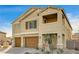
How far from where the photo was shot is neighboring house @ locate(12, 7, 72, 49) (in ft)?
10.6

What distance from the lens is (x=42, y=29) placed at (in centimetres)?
329

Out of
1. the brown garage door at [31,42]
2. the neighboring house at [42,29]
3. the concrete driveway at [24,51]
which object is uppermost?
the neighboring house at [42,29]

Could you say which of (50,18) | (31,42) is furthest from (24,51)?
(50,18)

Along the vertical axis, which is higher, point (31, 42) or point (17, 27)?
point (17, 27)

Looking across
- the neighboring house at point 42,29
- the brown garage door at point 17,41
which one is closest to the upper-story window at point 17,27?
the neighboring house at point 42,29

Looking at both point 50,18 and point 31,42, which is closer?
point 50,18

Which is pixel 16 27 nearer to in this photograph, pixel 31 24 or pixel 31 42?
pixel 31 24

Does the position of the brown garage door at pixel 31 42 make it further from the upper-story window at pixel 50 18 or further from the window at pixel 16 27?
the upper-story window at pixel 50 18

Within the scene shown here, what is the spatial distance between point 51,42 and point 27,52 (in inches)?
18.3

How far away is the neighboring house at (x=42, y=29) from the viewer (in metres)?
3.24

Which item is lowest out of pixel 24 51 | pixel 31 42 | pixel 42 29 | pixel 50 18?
pixel 24 51
